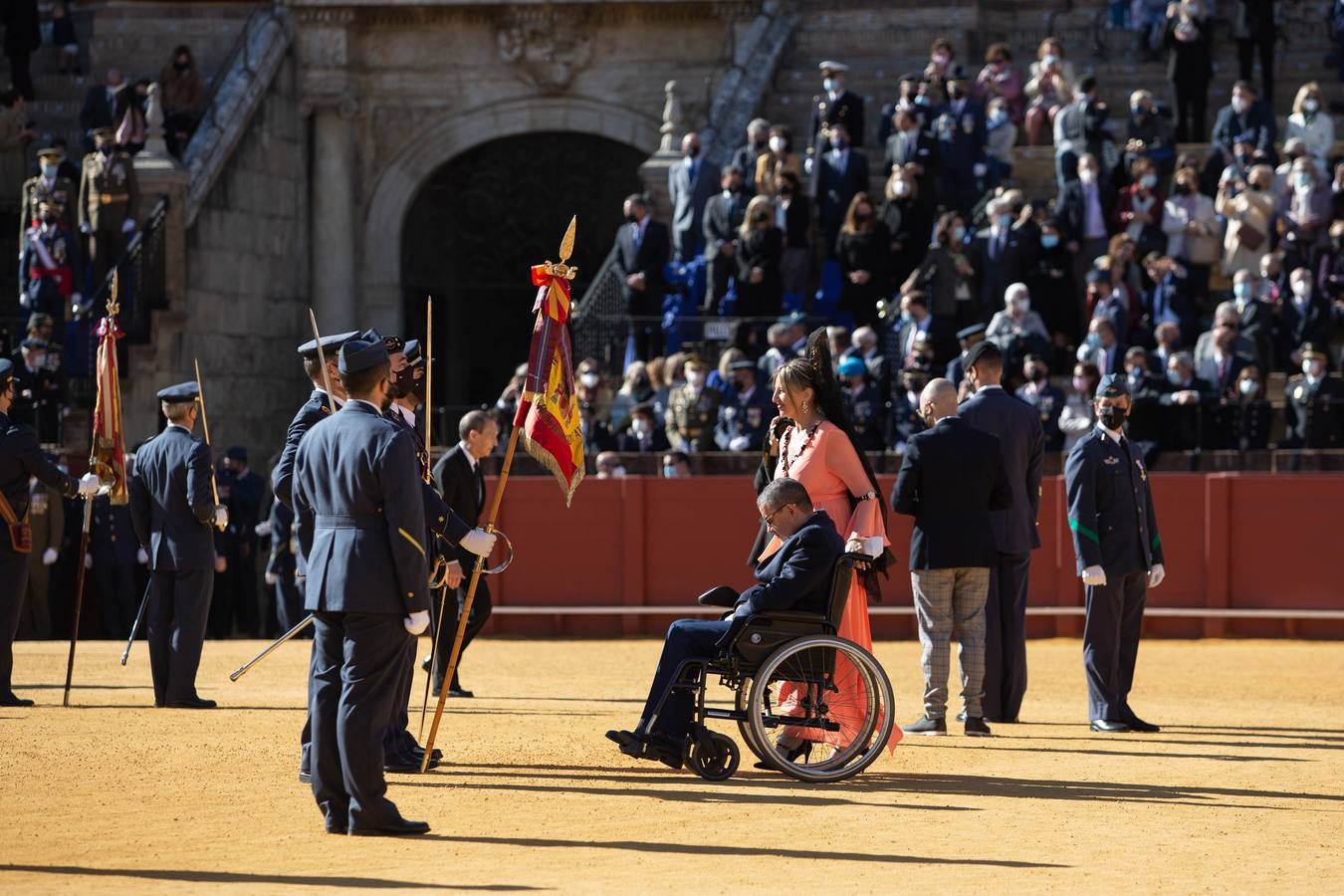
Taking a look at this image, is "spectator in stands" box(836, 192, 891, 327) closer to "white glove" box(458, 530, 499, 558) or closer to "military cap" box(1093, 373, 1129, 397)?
"military cap" box(1093, 373, 1129, 397)

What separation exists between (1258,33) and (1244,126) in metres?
1.90

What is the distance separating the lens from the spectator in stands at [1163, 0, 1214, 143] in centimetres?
2184

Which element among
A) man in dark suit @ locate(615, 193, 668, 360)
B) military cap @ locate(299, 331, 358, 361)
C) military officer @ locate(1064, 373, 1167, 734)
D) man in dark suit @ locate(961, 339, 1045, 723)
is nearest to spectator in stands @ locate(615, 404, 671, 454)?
man in dark suit @ locate(615, 193, 668, 360)

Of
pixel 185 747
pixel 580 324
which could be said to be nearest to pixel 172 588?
pixel 185 747

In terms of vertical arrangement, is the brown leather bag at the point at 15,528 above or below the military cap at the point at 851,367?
below

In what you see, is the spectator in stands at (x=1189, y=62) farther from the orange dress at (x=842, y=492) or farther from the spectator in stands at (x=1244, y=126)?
the orange dress at (x=842, y=492)

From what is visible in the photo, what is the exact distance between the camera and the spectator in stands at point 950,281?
768 inches

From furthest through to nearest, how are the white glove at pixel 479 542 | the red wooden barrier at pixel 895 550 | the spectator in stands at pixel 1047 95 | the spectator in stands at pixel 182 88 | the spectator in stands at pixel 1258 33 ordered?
the spectator in stands at pixel 182 88
the spectator in stands at pixel 1258 33
the spectator in stands at pixel 1047 95
the red wooden barrier at pixel 895 550
the white glove at pixel 479 542

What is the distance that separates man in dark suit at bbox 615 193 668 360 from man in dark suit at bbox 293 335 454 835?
12.9 metres

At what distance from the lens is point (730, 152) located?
23672 mm

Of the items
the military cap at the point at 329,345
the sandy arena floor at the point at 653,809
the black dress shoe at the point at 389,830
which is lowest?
the sandy arena floor at the point at 653,809

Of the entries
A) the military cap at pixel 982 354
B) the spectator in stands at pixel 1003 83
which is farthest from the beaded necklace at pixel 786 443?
the spectator in stands at pixel 1003 83

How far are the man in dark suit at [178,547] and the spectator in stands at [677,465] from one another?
687 centimetres

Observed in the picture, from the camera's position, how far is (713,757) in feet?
31.2
